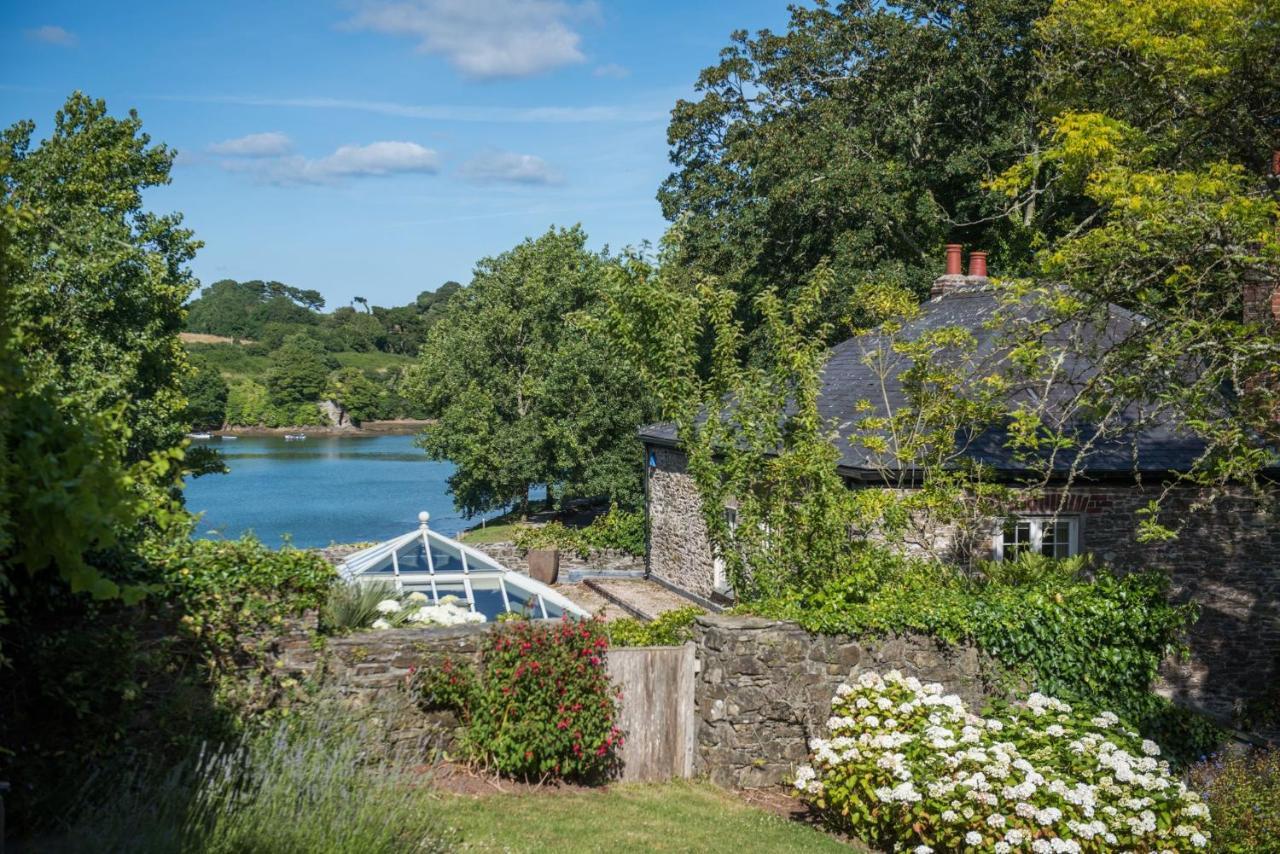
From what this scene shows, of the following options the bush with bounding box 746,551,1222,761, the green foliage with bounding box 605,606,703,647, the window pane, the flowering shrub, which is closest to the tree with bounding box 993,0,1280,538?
the bush with bounding box 746,551,1222,761

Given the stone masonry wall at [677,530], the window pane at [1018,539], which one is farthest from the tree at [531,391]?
the window pane at [1018,539]

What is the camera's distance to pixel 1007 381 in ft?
44.7

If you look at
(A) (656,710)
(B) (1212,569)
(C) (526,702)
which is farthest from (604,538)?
(C) (526,702)

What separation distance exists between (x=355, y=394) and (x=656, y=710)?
93343mm

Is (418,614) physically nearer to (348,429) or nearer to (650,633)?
(650,633)

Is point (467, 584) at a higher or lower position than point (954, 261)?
lower

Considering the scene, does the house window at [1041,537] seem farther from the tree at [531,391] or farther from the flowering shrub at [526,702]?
the tree at [531,391]

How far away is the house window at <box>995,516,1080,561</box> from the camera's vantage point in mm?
15352

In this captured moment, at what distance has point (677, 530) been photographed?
23125 mm

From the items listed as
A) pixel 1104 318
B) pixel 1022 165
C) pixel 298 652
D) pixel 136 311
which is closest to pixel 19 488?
pixel 298 652

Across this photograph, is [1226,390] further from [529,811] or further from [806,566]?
[529,811]

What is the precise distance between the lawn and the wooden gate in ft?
1.06

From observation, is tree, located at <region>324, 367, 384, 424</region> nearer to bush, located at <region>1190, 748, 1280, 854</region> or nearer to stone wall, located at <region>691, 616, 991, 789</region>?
stone wall, located at <region>691, 616, 991, 789</region>

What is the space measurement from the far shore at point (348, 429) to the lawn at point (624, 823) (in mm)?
85637
